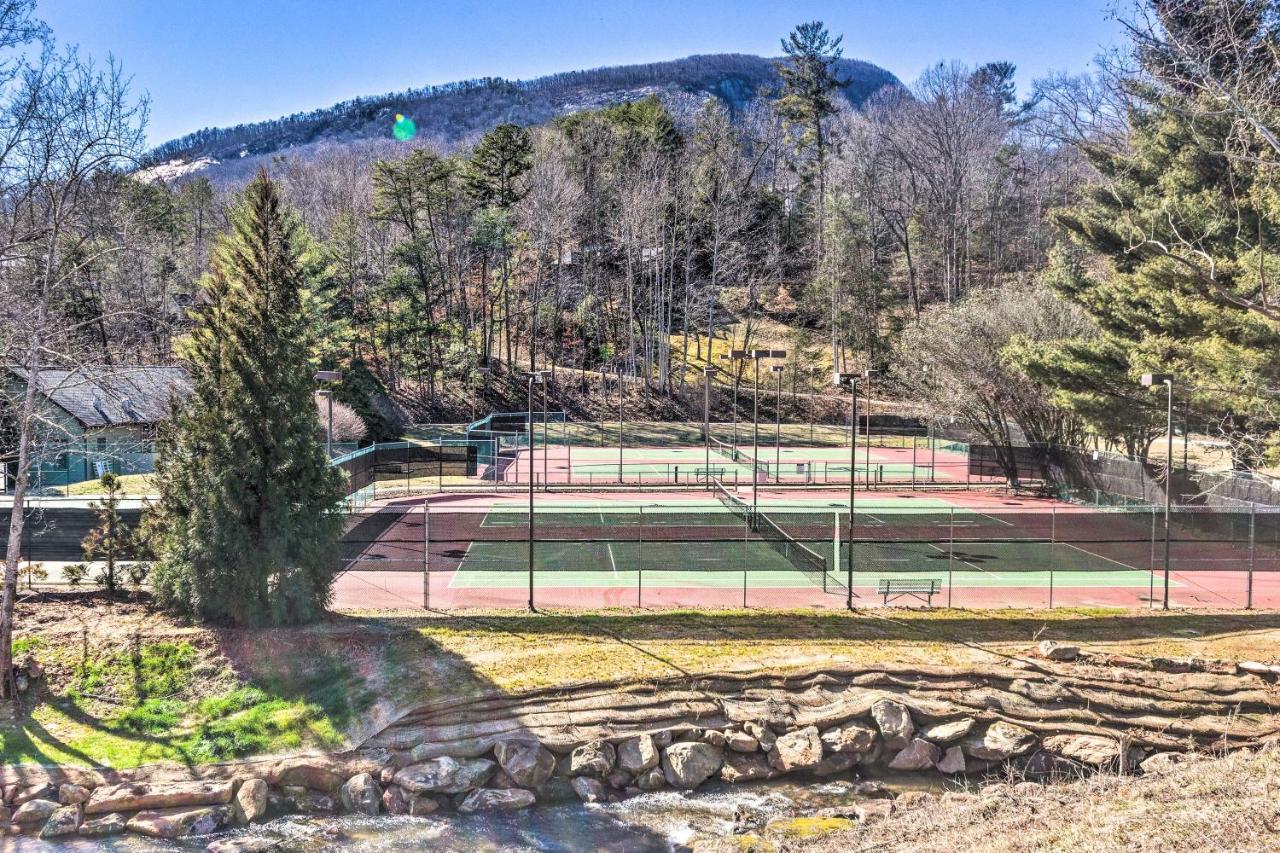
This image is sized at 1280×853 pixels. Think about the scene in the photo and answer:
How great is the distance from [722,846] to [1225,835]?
559 centimetres

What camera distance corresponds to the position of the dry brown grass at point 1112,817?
31.2ft

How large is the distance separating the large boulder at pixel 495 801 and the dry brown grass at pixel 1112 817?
3.65 meters

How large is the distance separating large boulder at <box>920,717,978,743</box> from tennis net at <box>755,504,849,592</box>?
249 inches

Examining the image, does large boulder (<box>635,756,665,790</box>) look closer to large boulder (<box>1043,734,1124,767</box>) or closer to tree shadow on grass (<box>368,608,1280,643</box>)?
tree shadow on grass (<box>368,608,1280,643</box>)

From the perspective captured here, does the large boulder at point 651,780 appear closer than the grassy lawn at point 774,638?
Yes

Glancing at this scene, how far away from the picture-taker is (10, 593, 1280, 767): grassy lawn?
13680 millimetres

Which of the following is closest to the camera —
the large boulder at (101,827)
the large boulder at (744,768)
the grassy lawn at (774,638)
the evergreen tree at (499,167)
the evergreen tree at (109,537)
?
the large boulder at (101,827)

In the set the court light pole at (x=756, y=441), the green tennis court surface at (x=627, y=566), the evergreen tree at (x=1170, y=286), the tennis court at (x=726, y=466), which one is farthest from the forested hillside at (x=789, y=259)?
the green tennis court surface at (x=627, y=566)

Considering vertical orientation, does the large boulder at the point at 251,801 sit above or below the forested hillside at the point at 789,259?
below

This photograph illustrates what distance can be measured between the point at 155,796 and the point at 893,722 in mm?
10740

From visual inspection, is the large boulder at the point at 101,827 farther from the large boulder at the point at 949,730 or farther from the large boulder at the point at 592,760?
the large boulder at the point at 949,730

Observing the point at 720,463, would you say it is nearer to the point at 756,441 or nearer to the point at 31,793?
the point at 756,441

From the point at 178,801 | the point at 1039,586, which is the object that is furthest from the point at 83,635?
the point at 1039,586

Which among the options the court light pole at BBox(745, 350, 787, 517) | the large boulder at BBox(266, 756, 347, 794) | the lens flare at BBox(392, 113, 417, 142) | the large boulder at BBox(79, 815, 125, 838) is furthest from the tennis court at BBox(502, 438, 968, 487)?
the lens flare at BBox(392, 113, 417, 142)
